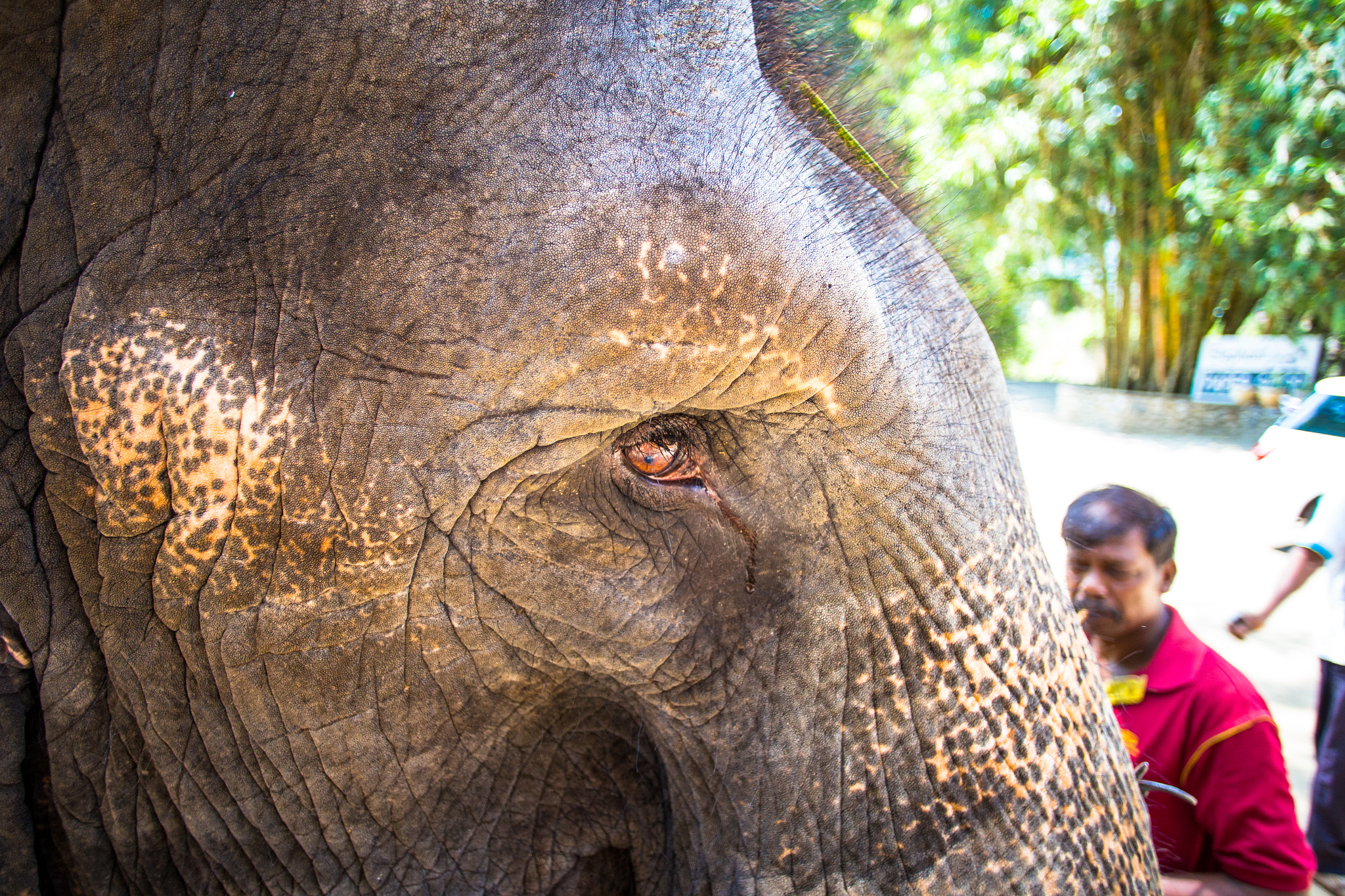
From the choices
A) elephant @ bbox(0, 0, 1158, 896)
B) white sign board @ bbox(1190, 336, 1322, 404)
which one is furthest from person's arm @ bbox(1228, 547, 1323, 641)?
white sign board @ bbox(1190, 336, 1322, 404)

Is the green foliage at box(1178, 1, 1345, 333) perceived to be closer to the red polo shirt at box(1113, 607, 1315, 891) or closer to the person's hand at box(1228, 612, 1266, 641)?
the person's hand at box(1228, 612, 1266, 641)

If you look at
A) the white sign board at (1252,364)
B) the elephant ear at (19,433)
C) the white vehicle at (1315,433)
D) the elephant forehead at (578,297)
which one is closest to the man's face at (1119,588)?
the white vehicle at (1315,433)

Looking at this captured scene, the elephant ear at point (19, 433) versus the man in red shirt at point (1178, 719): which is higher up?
the elephant ear at point (19, 433)

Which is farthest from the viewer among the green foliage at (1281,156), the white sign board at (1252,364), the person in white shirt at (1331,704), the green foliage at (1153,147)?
the white sign board at (1252,364)

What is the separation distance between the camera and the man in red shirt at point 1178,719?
1.78 m

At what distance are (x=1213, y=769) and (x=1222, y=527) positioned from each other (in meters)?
6.47

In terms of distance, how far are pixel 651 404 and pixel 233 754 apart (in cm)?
63

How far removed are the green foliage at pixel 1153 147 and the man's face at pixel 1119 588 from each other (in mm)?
5942

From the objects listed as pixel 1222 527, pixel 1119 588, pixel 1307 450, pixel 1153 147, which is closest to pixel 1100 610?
pixel 1119 588

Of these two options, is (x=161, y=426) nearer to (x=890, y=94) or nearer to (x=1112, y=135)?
(x=890, y=94)

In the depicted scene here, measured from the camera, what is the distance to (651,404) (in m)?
0.96

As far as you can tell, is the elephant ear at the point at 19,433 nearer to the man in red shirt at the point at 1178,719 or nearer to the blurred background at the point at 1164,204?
the man in red shirt at the point at 1178,719

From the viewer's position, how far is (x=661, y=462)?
3.52 ft

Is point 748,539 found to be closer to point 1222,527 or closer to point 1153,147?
point 1222,527
